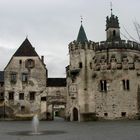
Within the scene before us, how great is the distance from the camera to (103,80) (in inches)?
2309

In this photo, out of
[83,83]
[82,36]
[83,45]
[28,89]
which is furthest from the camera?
[28,89]

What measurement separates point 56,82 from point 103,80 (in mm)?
11400

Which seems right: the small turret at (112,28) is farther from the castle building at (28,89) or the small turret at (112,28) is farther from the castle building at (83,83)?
the castle building at (28,89)

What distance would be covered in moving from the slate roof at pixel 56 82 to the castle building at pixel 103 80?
4552 millimetres

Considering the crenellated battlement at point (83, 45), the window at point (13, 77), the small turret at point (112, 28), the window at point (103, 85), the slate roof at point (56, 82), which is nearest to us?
the window at point (103, 85)

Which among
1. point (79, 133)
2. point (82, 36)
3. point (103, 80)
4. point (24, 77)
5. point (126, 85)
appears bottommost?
point (79, 133)

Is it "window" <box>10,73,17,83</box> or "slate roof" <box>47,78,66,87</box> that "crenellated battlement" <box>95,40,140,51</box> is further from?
"window" <box>10,73,17,83</box>

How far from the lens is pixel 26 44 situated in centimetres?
6794

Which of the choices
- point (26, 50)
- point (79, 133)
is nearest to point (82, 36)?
point (26, 50)

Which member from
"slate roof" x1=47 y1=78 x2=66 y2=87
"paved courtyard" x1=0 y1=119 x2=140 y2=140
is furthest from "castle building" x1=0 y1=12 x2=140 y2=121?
"paved courtyard" x1=0 y1=119 x2=140 y2=140

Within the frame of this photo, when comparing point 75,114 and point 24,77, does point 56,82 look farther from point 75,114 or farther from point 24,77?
point 75,114

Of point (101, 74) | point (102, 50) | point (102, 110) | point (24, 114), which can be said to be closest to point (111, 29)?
point (102, 50)

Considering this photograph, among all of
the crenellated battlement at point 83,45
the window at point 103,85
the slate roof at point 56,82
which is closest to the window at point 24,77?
the slate roof at point 56,82

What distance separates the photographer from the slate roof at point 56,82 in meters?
66.4
